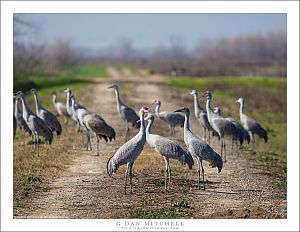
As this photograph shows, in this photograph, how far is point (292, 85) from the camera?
1295 cm

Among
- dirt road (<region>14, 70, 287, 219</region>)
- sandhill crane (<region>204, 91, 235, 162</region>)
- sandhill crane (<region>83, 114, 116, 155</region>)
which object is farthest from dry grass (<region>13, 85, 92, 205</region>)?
sandhill crane (<region>204, 91, 235, 162</region>)

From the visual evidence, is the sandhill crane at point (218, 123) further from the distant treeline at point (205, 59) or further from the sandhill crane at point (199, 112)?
the distant treeline at point (205, 59)

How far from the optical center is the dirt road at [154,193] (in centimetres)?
1129

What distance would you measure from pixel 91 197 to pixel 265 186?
3736mm

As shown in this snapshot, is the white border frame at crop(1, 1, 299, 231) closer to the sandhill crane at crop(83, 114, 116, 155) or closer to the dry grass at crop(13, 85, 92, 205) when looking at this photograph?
the dry grass at crop(13, 85, 92, 205)

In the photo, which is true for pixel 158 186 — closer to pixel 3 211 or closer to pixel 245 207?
pixel 245 207

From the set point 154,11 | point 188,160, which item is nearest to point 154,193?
point 188,160

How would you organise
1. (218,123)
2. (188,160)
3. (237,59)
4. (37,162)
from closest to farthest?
(188,160), (37,162), (218,123), (237,59)

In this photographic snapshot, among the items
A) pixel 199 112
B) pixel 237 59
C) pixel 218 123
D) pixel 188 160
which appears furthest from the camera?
pixel 237 59

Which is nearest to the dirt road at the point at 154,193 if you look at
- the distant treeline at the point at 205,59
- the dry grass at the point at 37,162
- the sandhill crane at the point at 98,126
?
the dry grass at the point at 37,162

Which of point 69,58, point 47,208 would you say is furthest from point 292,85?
point 69,58

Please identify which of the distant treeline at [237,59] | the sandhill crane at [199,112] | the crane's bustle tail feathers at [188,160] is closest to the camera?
the crane's bustle tail feathers at [188,160]

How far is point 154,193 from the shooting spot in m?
12.2

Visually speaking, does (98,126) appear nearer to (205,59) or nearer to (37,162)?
(37,162)
